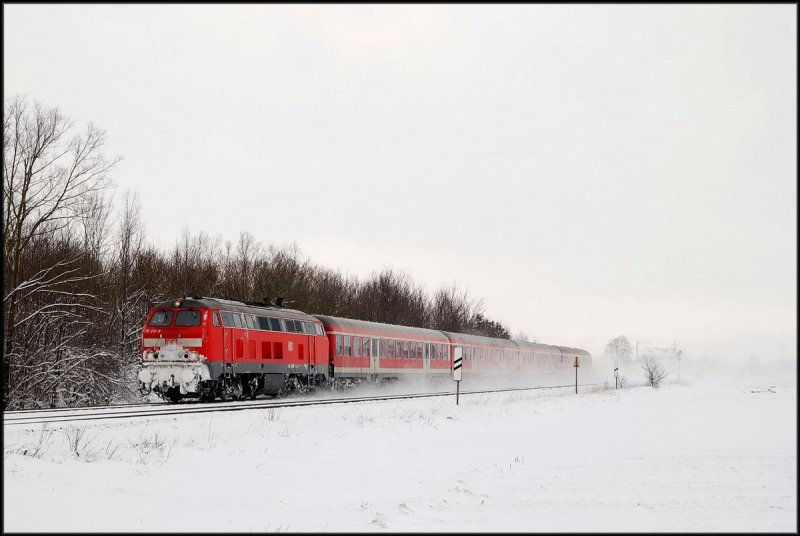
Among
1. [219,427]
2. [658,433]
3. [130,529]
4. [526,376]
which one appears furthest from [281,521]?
[526,376]

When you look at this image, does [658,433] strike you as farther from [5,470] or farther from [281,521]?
[5,470]

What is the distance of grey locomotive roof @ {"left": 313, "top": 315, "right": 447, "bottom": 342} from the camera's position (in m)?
32.6

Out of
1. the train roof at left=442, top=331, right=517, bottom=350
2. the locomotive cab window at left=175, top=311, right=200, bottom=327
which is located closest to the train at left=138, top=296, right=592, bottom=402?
the locomotive cab window at left=175, top=311, right=200, bottom=327

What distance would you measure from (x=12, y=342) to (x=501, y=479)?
66.0ft

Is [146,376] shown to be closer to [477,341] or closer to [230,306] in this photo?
[230,306]

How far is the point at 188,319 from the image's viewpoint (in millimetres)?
23016

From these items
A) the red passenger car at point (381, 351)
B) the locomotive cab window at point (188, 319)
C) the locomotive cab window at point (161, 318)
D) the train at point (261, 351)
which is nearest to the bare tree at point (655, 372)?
the red passenger car at point (381, 351)

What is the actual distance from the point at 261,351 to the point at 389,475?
11.9m

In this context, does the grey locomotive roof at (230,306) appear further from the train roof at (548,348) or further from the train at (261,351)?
the train roof at (548,348)

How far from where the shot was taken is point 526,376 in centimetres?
5697

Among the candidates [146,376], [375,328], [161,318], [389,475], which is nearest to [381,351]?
[375,328]

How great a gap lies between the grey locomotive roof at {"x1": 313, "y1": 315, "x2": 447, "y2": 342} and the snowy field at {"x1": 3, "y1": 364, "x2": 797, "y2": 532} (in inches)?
387

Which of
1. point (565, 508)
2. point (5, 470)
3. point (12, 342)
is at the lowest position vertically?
point (565, 508)

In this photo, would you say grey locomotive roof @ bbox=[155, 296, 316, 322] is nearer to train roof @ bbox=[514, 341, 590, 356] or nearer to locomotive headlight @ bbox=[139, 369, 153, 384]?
locomotive headlight @ bbox=[139, 369, 153, 384]
